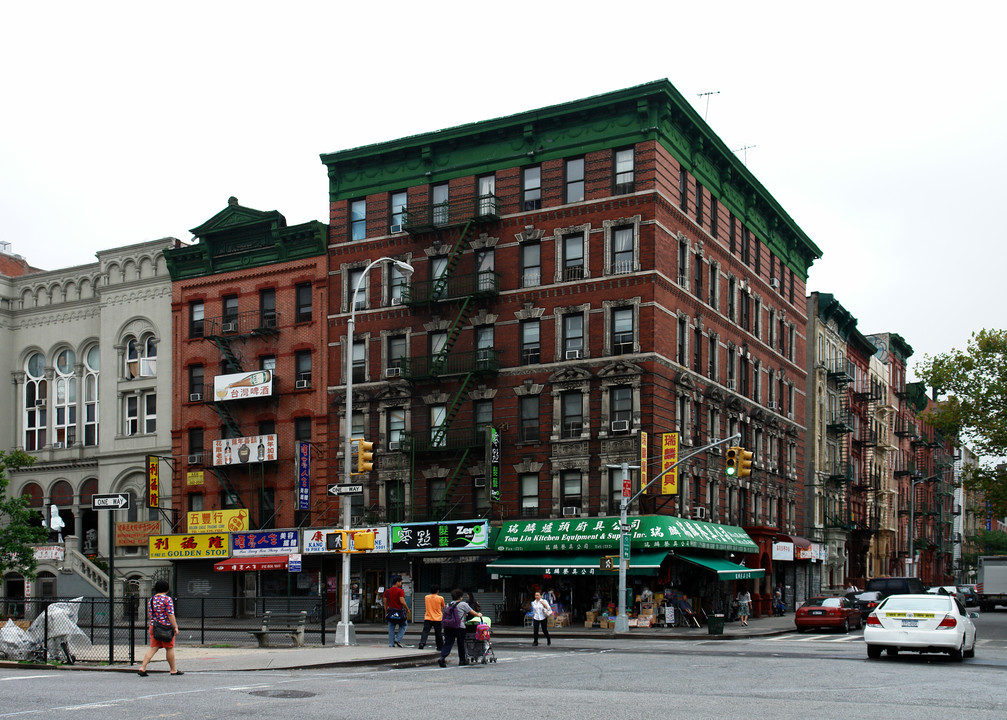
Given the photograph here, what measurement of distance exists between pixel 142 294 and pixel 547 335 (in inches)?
890

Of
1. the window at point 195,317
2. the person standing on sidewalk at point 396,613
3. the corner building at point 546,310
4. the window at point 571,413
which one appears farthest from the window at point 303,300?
the person standing on sidewalk at point 396,613

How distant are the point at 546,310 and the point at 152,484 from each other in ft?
67.5

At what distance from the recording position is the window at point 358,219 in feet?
169

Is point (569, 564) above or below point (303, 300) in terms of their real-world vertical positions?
below

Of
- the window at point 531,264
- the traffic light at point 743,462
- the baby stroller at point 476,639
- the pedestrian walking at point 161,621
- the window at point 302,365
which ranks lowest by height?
the baby stroller at point 476,639

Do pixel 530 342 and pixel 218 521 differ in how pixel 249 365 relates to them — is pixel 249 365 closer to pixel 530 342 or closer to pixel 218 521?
pixel 218 521

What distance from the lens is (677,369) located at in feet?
150

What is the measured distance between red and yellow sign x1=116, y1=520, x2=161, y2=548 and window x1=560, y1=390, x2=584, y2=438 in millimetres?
21551

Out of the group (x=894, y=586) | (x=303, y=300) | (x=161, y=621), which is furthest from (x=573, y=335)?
(x=161, y=621)

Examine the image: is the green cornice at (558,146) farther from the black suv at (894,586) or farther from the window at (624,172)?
the black suv at (894,586)

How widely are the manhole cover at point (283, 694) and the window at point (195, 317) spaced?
39.0 m

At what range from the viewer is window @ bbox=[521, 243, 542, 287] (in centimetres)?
4700

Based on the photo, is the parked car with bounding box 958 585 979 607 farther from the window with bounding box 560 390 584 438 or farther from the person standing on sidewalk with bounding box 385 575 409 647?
the person standing on sidewalk with bounding box 385 575 409 647

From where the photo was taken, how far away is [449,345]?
4794 centimetres
